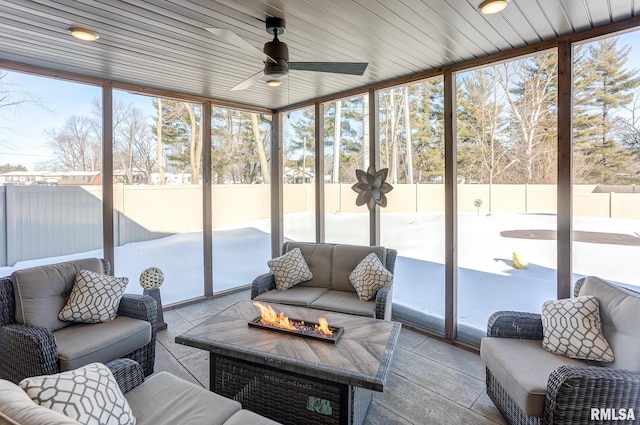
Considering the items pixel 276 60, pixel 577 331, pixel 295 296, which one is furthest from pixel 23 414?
pixel 577 331

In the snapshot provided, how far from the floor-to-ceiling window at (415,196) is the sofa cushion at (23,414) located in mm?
3567

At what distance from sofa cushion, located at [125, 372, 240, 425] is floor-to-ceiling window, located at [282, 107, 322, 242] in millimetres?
3459

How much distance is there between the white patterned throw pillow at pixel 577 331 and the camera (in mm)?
2170

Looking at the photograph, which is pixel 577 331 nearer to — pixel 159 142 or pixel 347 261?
pixel 347 261

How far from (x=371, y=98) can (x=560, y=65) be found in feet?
6.57

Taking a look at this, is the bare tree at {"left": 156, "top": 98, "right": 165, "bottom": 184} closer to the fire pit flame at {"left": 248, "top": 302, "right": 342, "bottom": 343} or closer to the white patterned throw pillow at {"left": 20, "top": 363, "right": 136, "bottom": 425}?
the fire pit flame at {"left": 248, "top": 302, "right": 342, "bottom": 343}

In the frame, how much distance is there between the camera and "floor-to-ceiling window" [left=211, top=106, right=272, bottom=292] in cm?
513

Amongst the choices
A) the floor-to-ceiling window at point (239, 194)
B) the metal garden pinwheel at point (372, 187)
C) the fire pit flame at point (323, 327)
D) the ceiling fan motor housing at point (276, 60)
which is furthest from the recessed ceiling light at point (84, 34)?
the fire pit flame at point (323, 327)

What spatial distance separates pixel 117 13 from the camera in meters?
2.39

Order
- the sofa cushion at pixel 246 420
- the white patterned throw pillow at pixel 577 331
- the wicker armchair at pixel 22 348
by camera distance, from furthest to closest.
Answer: the wicker armchair at pixel 22 348 → the white patterned throw pillow at pixel 577 331 → the sofa cushion at pixel 246 420

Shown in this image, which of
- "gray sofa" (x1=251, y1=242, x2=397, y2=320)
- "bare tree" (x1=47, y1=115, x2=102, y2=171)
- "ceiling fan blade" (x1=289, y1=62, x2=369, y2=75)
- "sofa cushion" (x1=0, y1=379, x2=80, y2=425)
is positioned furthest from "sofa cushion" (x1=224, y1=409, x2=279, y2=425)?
"bare tree" (x1=47, y1=115, x2=102, y2=171)

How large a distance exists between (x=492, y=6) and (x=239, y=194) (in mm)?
4055

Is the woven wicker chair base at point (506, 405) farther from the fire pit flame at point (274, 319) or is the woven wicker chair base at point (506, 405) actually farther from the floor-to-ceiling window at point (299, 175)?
the floor-to-ceiling window at point (299, 175)

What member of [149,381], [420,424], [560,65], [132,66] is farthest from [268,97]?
[420,424]
